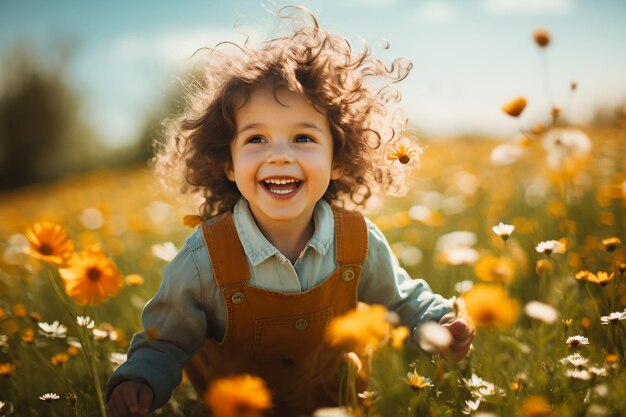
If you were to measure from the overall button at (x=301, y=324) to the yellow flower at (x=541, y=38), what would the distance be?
1190 mm

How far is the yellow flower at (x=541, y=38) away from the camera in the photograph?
169 centimetres

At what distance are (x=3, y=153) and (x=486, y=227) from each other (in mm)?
12546

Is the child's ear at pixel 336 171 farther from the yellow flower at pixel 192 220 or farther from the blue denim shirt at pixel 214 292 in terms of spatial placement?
the yellow flower at pixel 192 220

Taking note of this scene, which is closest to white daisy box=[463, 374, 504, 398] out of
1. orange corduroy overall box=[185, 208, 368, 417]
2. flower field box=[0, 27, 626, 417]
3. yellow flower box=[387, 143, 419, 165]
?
flower field box=[0, 27, 626, 417]

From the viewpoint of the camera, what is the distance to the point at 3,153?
12.1m

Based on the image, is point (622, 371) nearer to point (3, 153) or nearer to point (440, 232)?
point (440, 232)

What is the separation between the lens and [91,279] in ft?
4.02

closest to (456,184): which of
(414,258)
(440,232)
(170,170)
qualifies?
(440,232)

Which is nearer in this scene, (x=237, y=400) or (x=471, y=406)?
(x=237, y=400)

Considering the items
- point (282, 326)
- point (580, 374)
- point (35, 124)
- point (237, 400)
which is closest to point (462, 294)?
point (580, 374)

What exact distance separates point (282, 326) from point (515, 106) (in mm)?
996

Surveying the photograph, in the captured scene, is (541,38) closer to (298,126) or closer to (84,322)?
(298,126)

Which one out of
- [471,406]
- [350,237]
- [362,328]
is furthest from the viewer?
[350,237]

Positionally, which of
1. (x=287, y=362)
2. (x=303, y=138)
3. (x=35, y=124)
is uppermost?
(x=35, y=124)
